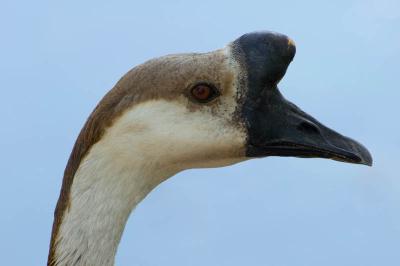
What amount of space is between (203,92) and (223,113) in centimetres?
18

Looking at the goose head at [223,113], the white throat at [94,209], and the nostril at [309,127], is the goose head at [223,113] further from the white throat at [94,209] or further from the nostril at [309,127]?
the white throat at [94,209]

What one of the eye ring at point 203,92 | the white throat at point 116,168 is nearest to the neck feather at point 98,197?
the white throat at point 116,168

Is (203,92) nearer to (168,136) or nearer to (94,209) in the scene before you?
(168,136)

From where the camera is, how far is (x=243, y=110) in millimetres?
3742

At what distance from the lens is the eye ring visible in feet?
12.0

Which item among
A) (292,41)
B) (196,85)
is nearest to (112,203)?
(196,85)

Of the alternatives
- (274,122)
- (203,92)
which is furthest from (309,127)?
(203,92)

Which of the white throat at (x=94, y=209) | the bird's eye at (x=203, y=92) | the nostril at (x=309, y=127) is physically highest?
the bird's eye at (x=203, y=92)

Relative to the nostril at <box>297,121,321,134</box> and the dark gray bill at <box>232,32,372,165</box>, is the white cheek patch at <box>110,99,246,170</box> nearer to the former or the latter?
the dark gray bill at <box>232,32,372,165</box>

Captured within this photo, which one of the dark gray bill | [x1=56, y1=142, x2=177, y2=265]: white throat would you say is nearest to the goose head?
the dark gray bill

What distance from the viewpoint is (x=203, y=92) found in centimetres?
365

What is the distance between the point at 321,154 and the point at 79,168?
138 centimetres

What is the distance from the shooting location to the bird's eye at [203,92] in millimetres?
3646

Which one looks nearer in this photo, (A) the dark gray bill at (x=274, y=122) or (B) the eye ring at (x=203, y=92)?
(B) the eye ring at (x=203, y=92)
